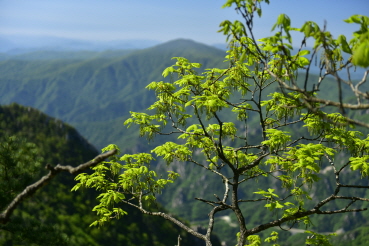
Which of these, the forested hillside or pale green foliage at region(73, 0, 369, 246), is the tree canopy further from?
the forested hillside

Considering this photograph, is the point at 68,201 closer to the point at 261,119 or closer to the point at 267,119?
the point at 267,119

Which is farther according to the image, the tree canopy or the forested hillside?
the forested hillside

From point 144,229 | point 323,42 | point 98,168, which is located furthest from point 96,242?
point 323,42

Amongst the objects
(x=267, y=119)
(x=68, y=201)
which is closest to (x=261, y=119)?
(x=267, y=119)

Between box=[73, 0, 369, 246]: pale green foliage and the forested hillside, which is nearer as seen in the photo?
box=[73, 0, 369, 246]: pale green foliage

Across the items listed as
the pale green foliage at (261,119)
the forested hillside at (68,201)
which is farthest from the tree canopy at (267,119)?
the forested hillside at (68,201)

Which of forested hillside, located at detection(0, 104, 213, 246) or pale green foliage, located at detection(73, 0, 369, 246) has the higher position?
pale green foliage, located at detection(73, 0, 369, 246)

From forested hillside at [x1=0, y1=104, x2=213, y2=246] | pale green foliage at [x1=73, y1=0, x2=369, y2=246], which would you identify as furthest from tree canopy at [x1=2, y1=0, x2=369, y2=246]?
forested hillside at [x1=0, y1=104, x2=213, y2=246]

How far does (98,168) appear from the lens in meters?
11.4

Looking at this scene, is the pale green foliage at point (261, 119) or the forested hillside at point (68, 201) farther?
the forested hillside at point (68, 201)

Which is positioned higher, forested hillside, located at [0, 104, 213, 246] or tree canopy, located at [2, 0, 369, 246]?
tree canopy, located at [2, 0, 369, 246]

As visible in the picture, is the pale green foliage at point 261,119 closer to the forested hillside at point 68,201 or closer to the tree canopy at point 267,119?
the tree canopy at point 267,119

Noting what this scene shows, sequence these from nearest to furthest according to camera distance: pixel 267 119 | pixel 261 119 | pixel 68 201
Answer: pixel 261 119
pixel 267 119
pixel 68 201

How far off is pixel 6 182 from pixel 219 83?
7.27 m
